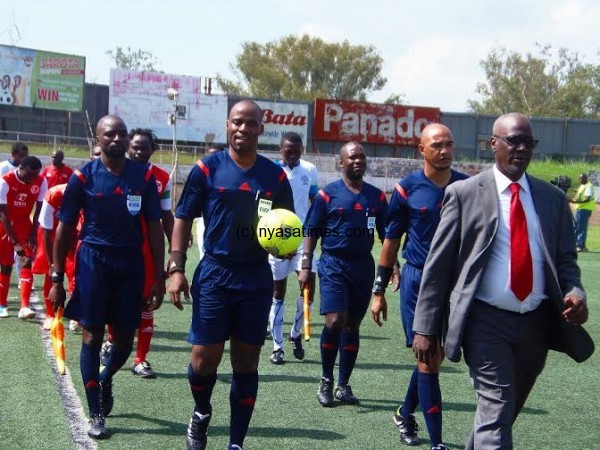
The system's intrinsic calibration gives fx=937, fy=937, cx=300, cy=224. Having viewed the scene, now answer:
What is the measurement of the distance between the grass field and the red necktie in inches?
88.1

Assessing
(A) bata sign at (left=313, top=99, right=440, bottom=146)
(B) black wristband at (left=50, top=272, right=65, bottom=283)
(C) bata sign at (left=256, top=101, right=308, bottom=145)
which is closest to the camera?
(B) black wristband at (left=50, top=272, right=65, bottom=283)

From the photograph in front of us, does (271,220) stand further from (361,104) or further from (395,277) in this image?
(361,104)

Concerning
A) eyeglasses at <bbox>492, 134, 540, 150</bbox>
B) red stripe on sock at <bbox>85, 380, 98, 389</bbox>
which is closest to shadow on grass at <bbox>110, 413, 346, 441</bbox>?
red stripe on sock at <bbox>85, 380, 98, 389</bbox>

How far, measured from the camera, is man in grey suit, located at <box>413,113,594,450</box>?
16.1 feet

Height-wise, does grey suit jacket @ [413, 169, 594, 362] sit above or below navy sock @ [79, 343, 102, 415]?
above

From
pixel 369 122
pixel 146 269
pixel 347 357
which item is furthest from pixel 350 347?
pixel 369 122

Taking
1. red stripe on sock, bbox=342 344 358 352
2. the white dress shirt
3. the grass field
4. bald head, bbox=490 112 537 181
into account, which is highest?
bald head, bbox=490 112 537 181

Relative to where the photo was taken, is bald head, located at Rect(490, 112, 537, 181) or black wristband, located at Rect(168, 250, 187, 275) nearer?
bald head, located at Rect(490, 112, 537, 181)

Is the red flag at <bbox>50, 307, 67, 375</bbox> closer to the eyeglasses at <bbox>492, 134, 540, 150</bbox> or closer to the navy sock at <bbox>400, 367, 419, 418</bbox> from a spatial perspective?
the navy sock at <bbox>400, 367, 419, 418</bbox>

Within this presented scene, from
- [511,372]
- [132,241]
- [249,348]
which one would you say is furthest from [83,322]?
[511,372]

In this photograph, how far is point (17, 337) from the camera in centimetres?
1059

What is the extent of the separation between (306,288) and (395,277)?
0.80 m

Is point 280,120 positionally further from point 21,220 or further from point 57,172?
point 21,220

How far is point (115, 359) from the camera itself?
23.3 ft
